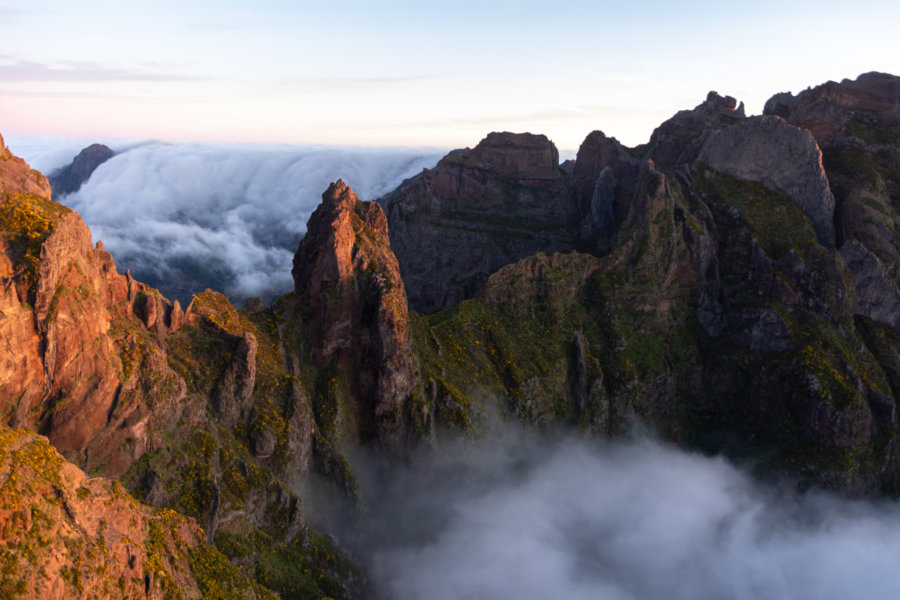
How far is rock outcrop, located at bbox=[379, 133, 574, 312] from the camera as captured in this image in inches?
6353

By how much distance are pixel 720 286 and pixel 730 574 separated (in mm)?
55292

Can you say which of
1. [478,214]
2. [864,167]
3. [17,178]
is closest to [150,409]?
[17,178]

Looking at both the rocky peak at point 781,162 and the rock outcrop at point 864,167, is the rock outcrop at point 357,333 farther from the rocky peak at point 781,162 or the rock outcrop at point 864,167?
the rock outcrop at point 864,167

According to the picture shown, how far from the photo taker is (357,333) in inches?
2987

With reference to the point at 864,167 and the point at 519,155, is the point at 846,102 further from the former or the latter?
the point at 519,155

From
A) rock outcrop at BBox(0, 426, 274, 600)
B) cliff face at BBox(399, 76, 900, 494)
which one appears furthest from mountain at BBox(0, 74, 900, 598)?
cliff face at BBox(399, 76, 900, 494)

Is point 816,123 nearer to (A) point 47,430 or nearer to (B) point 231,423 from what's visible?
(B) point 231,423

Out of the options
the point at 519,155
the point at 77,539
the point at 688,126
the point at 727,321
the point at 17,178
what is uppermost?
the point at 688,126

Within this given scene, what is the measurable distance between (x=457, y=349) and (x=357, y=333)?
20564 millimetres

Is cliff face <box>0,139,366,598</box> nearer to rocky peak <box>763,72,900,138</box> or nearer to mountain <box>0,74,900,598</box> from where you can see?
mountain <box>0,74,900,598</box>

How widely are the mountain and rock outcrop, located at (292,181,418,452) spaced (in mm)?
317

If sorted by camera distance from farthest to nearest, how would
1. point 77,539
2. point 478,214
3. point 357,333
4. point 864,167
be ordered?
point 478,214 → point 864,167 → point 357,333 → point 77,539

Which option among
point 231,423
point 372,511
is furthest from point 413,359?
point 231,423

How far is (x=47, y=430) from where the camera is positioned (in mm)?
40375
